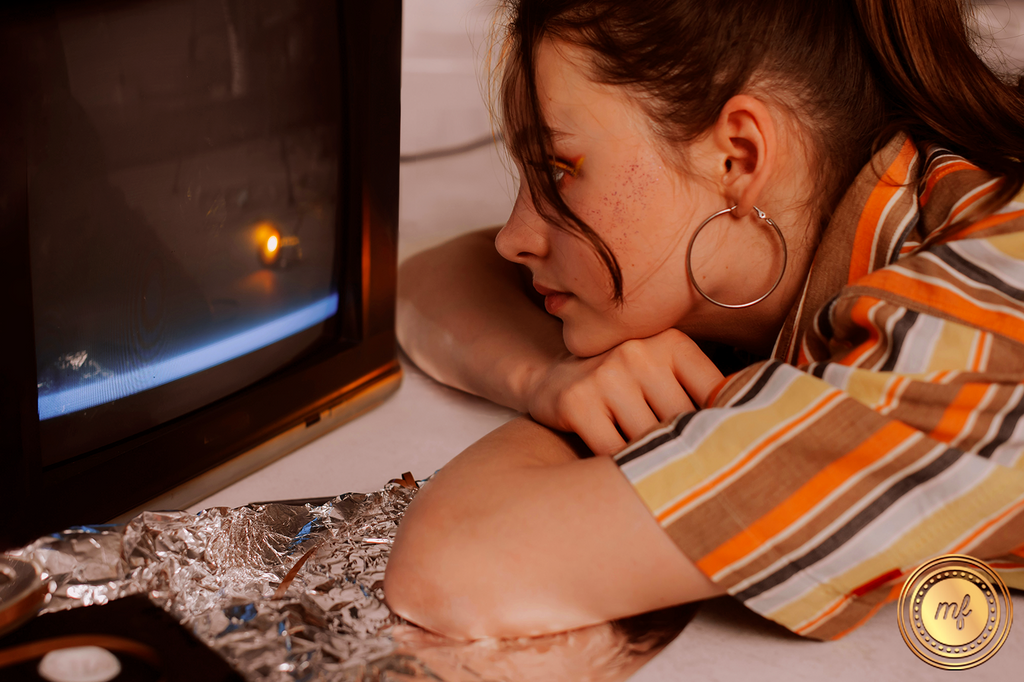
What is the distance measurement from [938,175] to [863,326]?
0.46ft

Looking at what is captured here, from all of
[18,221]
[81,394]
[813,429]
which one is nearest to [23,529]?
[81,394]

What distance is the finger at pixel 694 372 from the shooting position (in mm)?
631

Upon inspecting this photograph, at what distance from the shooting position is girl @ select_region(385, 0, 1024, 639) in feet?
1.58

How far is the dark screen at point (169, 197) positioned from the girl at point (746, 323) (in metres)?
0.16

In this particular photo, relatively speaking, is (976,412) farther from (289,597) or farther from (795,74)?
(289,597)

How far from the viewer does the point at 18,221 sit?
480 mm

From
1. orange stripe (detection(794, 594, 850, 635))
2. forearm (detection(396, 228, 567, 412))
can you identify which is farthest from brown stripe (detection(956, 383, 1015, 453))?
forearm (detection(396, 228, 567, 412))

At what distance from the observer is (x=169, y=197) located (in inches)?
22.4

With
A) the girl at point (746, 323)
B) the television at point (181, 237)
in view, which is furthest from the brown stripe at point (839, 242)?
the television at point (181, 237)

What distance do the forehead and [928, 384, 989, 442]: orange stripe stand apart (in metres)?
0.25

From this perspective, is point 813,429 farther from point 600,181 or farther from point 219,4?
point 219,4

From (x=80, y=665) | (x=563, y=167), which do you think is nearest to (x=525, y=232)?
(x=563, y=167)

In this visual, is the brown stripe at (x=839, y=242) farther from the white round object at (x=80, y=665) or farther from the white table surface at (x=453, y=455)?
the white round object at (x=80, y=665)

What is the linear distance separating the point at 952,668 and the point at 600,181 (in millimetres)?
360
